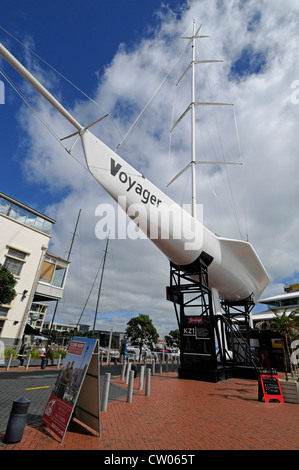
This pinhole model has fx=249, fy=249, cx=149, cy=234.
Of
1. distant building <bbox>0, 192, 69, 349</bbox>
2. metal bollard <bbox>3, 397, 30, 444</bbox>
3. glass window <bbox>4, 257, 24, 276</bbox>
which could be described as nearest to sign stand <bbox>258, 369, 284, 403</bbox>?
metal bollard <bbox>3, 397, 30, 444</bbox>

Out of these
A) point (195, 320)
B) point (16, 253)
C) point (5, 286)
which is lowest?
point (195, 320)

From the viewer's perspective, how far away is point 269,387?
968cm

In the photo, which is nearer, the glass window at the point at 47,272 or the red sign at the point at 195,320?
the red sign at the point at 195,320

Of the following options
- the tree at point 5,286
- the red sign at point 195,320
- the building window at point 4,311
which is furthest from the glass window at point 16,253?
the red sign at point 195,320

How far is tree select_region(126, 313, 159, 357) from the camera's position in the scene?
156ft

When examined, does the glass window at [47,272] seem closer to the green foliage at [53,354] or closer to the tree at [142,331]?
the green foliage at [53,354]

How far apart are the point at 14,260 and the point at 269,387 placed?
2126 centimetres

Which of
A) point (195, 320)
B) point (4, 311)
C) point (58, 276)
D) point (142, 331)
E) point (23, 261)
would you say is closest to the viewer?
point (195, 320)

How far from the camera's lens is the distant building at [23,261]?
2144 centimetres

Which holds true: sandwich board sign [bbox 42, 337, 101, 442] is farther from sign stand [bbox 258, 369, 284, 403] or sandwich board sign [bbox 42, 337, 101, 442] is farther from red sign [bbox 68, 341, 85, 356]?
sign stand [bbox 258, 369, 284, 403]

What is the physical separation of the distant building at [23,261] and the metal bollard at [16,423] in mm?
17986

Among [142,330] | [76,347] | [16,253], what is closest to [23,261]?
[16,253]

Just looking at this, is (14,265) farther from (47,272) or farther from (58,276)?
(58,276)
